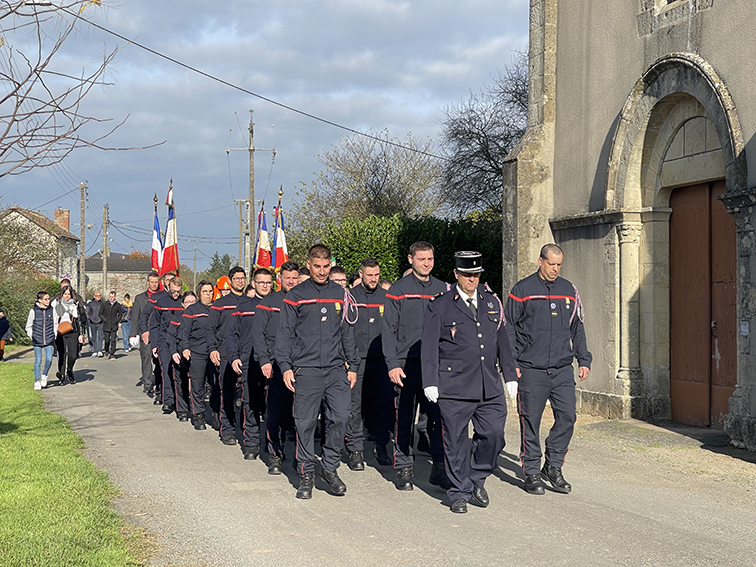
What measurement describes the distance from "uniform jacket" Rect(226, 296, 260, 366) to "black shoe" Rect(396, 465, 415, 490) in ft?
9.34

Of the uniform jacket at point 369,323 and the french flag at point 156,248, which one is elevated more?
the french flag at point 156,248

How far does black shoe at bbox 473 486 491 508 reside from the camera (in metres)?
6.99

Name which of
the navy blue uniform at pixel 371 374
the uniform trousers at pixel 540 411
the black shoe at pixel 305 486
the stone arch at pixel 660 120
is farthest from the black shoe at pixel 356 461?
the stone arch at pixel 660 120

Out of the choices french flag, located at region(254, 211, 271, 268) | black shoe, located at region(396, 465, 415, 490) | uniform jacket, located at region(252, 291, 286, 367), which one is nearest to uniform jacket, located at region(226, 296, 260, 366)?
uniform jacket, located at region(252, 291, 286, 367)

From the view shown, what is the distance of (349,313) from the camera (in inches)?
315

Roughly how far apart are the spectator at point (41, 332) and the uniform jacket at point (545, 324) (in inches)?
445

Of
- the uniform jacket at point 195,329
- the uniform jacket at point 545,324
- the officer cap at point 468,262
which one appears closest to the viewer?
the officer cap at point 468,262

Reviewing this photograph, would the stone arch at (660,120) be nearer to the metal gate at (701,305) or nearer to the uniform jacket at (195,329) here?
the metal gate at (701,305)

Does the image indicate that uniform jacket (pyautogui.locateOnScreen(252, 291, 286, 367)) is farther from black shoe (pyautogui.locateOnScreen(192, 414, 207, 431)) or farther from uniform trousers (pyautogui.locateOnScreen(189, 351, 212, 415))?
black shoe (pyautogui.locateOnScreen(192, 414, 207, 431))

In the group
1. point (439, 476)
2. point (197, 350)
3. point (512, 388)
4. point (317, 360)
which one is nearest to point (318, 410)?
point (317, 360)

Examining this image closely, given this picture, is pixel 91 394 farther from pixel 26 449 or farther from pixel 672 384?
pixel 672 384

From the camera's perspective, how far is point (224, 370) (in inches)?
426

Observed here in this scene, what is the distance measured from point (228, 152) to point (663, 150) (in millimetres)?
39483

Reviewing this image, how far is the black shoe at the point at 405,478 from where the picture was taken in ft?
25.4
